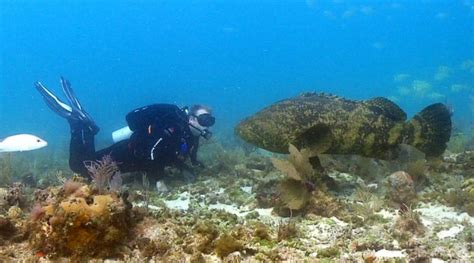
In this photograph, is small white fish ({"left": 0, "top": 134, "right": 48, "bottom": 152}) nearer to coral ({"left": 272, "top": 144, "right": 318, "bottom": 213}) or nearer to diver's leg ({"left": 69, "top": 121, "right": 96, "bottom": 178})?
diver's leg ({"left": 69, "top": 121, "right": 96, "bottom": 178})

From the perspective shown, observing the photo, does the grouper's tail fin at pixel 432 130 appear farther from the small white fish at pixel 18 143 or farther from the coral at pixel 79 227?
the small white fish at pixel 18 143

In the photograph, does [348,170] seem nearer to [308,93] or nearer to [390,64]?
[308,93]

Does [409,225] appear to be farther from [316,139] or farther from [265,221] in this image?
[316,139]

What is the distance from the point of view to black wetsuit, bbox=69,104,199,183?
29.0 ft

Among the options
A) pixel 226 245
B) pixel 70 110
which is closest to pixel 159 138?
pixel 70 110

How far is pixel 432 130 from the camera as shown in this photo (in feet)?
25.5

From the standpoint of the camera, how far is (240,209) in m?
6.85

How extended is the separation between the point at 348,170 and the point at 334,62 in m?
148

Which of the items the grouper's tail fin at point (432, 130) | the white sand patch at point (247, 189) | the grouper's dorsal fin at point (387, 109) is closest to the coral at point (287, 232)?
the white sand patch at point (247, 189)

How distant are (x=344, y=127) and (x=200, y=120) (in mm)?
3296

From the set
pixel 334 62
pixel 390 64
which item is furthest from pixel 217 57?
pixel 390 64

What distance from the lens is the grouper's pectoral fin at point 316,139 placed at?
7.09 metres

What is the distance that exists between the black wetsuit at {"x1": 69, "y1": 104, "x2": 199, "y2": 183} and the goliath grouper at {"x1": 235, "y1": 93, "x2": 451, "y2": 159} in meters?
2.10

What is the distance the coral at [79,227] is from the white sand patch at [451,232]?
390 centimetres
